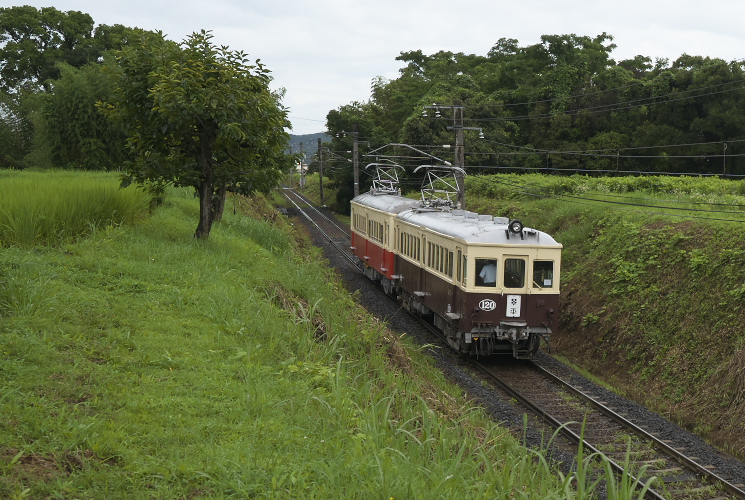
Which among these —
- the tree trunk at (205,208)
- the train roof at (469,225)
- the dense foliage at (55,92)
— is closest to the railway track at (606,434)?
the train roof at (469,225)

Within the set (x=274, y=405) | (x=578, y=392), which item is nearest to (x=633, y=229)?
(x=578, y=392)

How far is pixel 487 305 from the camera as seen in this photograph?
1434cm

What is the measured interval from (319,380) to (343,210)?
48.4 metres

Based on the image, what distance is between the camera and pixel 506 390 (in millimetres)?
13305

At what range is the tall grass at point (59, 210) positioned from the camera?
10.1 metres

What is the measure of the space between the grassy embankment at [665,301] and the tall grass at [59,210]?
1040 cm

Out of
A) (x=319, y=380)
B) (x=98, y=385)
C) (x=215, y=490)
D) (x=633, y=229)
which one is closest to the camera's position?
(x=215, y=490)

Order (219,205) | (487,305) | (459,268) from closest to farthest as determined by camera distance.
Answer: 1. (487,305)
2. (459,268)
3. (219,205)

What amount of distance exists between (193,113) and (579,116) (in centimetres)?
2994

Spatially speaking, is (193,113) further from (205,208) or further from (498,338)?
(498,338)

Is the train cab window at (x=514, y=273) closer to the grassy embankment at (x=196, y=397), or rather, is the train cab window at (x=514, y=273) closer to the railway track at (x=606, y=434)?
the railway track at (x=606, y=434)

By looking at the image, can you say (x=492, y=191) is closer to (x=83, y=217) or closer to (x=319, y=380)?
(x=83, y=217)

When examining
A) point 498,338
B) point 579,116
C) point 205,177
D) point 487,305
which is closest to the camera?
point 205,177

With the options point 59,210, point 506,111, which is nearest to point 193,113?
point 59,210
